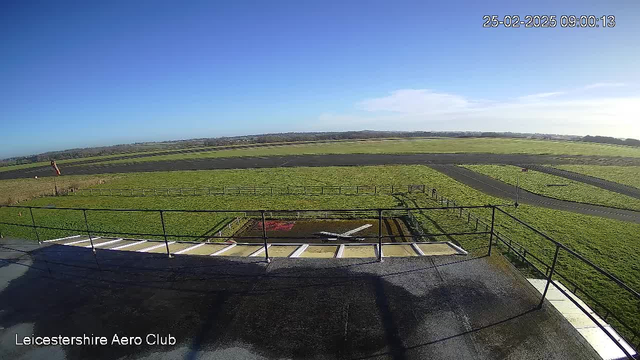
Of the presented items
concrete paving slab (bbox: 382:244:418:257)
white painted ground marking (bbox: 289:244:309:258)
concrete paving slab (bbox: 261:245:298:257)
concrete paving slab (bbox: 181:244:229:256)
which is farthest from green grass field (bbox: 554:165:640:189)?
concrete paving slab (bbox: 181:244:229:256)

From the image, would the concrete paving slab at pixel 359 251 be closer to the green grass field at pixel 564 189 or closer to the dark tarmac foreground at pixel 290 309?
the dark tarmac foreground at pixel 290 309

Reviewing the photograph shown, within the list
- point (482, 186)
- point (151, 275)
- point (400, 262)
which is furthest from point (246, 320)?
point (482, 186)

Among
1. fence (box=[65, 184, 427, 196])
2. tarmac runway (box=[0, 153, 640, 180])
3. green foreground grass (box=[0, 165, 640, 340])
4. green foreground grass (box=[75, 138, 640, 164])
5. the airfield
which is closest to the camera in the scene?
the airfield

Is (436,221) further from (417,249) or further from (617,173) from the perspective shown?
(617,173)

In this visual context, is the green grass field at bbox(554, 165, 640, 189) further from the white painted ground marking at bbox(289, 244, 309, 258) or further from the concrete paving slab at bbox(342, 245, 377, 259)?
the white painted ground marking at bbox(289, 244, 309, 258)

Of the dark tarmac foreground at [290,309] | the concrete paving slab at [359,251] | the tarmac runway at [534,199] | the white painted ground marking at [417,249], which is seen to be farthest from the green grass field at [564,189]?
the concrete paving slab at [359,251]
